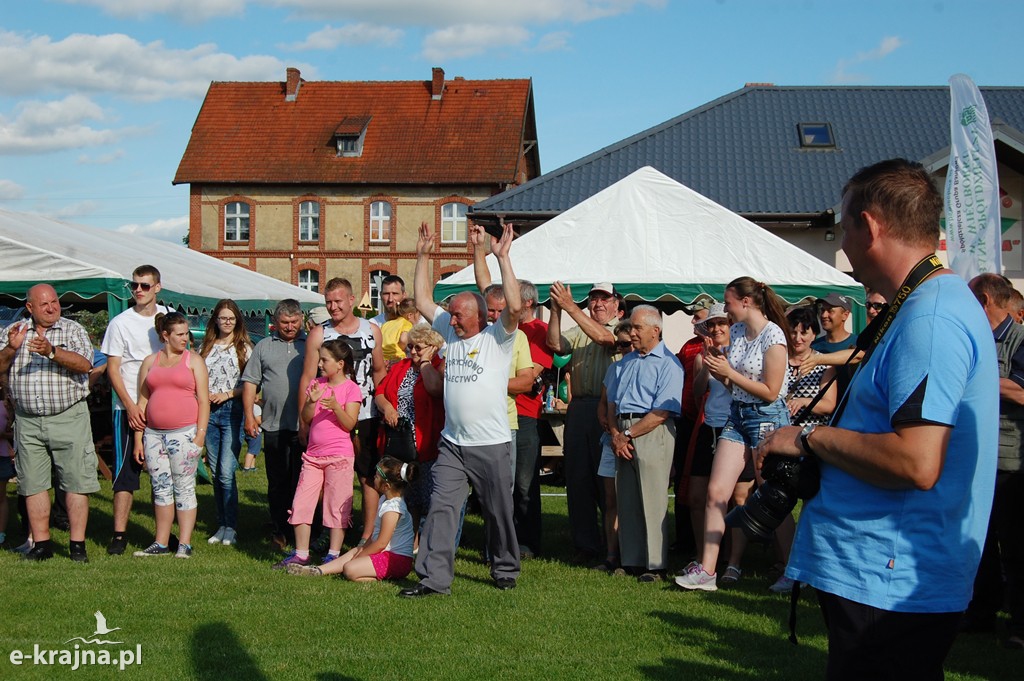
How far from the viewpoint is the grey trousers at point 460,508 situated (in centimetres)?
658

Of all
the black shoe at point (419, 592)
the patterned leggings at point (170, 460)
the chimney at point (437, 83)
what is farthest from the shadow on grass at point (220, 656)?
the chimney at point (437, 83)

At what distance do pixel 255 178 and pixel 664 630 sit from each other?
41.3 metres

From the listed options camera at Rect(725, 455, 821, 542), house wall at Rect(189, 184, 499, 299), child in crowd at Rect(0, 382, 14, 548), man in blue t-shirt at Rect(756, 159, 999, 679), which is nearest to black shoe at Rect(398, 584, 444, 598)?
child in crowd at Rect(0, 382, 14, 548)

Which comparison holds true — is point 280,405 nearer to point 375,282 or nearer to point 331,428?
point 331,428

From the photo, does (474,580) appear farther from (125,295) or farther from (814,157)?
(814,157)

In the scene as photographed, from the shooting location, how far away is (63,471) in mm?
7527

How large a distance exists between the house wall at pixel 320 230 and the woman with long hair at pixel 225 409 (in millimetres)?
35314

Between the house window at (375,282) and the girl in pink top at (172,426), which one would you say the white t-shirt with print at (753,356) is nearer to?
the girl in pink top at (172,426)

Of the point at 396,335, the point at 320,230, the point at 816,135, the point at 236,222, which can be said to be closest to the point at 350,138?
the point at 320,230

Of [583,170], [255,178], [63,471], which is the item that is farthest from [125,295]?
[255,178]

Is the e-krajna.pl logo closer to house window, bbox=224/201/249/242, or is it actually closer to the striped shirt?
the striped shirt

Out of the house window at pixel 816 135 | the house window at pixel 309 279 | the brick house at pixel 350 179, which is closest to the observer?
the house window at pixel 816 135

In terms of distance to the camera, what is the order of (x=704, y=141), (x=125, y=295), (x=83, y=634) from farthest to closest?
(x=704, y=141), (x=125, y=295), (x=83, y=634)

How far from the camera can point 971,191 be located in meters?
7.90
